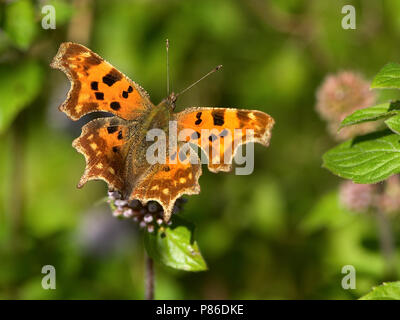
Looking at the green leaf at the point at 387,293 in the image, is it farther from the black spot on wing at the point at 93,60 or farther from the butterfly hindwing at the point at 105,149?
the black spot on wing at the point at 93,60

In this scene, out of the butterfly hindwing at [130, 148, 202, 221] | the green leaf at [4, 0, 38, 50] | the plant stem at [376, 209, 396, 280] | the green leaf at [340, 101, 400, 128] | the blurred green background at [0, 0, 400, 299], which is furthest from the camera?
the blurred green background at [0, 0, 400, 299]

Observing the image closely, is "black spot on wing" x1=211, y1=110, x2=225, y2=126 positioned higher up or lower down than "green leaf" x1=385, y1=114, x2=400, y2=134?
higher up

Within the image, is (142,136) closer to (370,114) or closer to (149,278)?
(149,278)

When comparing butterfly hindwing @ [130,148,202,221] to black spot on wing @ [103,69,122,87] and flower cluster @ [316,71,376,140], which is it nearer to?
black spot on wing @ [103,69,122,87]

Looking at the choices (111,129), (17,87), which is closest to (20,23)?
(17,87)

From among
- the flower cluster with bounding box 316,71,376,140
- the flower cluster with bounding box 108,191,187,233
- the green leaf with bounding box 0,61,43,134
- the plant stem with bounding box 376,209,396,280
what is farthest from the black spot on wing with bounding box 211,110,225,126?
the green leaf with bounding box 0,61,43,134
